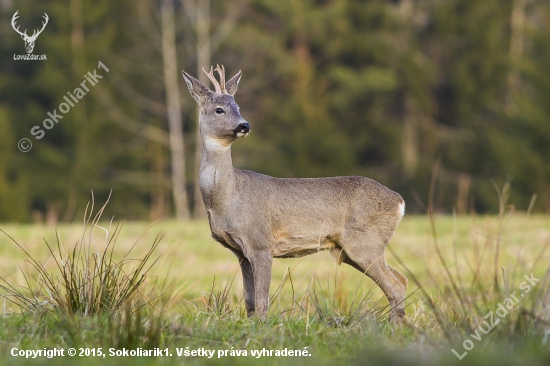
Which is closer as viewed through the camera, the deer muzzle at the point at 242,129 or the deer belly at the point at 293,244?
the deer muzzle at the point at 242,129

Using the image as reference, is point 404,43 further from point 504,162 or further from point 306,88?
point 504,162

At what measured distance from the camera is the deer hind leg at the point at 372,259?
24.0 feet

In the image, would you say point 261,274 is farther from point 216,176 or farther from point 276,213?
point 216,176

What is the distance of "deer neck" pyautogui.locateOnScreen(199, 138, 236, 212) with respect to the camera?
7.07 metres

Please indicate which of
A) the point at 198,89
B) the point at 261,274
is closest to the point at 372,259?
the point at 261,274

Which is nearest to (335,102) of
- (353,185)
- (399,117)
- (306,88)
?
(306,88)

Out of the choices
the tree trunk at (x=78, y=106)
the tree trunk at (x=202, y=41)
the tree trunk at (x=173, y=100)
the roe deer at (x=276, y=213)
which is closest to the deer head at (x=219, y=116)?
the roe deer at (x=276, y=213)

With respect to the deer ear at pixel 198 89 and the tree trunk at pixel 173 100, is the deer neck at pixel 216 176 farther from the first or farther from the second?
the tree trunk at pixel 173 100

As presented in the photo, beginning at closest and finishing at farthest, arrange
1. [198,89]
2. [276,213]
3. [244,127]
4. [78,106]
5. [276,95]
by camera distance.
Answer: [244,127] < [276,213] < [198,89] < [78,106] < [276,95]

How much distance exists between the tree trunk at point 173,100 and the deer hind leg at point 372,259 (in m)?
23.3

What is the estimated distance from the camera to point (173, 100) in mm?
30906

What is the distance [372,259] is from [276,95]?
27969 millimetres

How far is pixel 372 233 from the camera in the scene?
24.3 ft

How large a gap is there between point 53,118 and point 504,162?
670 inches
